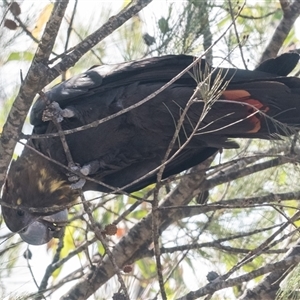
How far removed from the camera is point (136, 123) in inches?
122

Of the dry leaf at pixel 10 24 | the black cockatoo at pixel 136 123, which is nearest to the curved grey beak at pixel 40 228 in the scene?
the black cockatoo at pixel 136 123

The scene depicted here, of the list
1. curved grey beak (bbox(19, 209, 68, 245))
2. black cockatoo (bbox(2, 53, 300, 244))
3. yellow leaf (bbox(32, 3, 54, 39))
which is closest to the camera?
black cockatoo (bbox(2, 53, 300, 244))

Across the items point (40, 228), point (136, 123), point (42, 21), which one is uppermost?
point (42, 21)

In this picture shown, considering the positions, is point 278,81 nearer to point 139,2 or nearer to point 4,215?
point 139,2

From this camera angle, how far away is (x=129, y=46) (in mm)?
3822

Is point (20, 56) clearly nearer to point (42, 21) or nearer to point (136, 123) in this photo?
point (42, 21)

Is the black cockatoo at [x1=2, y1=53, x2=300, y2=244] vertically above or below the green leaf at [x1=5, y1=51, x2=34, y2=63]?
below

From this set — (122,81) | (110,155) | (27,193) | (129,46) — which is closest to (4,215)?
(27,193)

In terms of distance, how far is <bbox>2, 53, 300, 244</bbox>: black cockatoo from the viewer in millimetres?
2891

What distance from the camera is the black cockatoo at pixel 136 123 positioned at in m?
2.89

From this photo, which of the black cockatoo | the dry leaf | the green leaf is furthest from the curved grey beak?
the dry leaf

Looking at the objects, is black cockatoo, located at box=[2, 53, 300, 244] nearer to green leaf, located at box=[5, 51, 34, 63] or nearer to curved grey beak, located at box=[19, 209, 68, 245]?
curved grey beak, located at box=[19, 209, 68, 245]

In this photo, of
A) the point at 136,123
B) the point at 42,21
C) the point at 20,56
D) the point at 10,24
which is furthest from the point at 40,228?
the point at 42,21

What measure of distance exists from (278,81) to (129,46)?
1179mm
